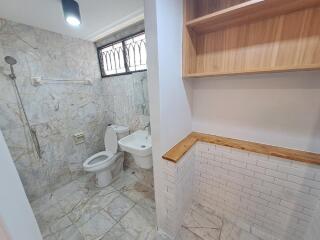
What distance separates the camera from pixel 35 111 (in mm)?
1750

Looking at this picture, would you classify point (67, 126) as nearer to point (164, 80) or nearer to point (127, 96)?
point (127, 96)

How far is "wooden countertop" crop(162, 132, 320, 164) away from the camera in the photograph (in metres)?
1.02

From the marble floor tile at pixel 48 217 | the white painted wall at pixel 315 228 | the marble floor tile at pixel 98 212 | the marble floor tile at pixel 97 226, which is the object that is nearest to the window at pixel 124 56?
the marble floor tile at pixel 98 212

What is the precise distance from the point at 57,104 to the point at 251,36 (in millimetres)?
2348

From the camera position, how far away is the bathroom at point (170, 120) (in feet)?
3.13

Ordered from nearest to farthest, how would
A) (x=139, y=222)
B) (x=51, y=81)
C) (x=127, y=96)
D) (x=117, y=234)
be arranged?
(x=117, y=234)
(x=139, y=222)
(x=51, y=81)
(x=127, y=96)

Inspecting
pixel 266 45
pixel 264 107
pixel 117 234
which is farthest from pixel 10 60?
pixel 264 107

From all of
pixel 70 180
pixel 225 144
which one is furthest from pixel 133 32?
pixel 70 180

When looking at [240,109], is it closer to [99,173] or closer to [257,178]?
[257,178]

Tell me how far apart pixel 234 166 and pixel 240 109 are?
529 mm

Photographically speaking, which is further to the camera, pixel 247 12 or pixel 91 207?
pixel 91 207

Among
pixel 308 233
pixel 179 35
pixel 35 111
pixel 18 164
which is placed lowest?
pixel 308 233

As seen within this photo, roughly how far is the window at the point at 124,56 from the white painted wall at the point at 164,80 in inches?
30.3

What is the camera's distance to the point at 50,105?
187 centimetres
